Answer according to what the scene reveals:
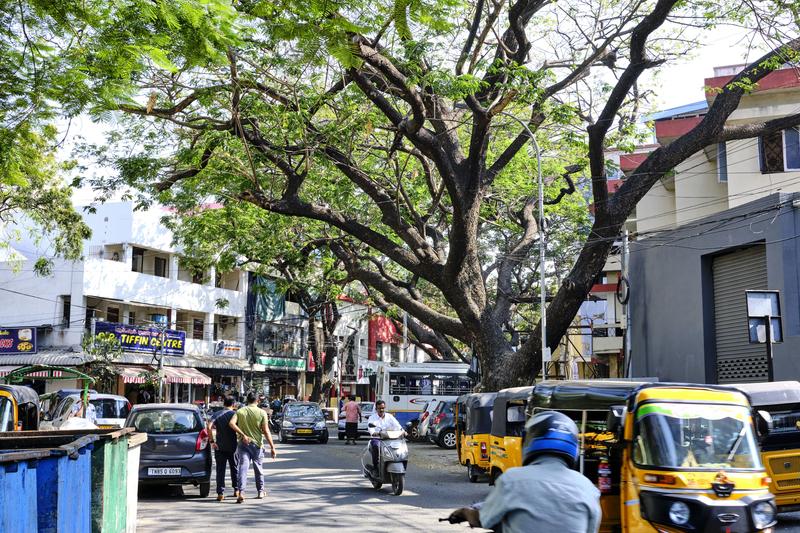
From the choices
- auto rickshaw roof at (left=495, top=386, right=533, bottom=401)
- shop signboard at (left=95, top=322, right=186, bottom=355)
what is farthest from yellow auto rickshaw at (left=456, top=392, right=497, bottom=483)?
shop signboard at (left=95, top=322, right=186, bottom=355)

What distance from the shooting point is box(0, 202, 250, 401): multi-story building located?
3828 centimetres

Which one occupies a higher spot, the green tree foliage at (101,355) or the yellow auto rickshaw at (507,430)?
the green tree foliage at (101,355)

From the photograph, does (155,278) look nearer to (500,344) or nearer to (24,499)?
(500,344)

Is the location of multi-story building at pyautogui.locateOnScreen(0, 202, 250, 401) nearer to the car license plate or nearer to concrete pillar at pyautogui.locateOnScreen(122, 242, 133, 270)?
concrete pillar at pyautogui.locateOnScreen(122, 242, 133, 270)

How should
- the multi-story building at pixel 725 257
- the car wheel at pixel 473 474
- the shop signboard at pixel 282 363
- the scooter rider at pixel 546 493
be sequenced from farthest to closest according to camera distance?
1. the shop signboard at pixel 282 363
2. the multi-story building at pixel 725 257
3. the car wheel at pixel 473 474
4. the scooter rider at pixel 546 493

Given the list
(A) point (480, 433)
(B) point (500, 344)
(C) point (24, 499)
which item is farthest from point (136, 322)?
(C) point (24, 499)

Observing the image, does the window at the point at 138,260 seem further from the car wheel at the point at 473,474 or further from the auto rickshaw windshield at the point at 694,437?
the auto rickshaw windshield at the point at 694,437

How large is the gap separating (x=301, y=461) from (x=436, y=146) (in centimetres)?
955

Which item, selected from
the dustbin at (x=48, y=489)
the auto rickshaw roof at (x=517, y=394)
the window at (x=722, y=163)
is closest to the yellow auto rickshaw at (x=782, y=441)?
the auto rickshaw roof at (x=517, y=394)

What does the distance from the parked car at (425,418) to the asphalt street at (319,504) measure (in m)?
10.1

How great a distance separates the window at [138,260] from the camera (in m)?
42.7

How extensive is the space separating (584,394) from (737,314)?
10.4 metres

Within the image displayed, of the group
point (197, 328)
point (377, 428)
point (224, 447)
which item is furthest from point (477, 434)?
point (197, 328)

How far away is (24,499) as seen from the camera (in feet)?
18.1
